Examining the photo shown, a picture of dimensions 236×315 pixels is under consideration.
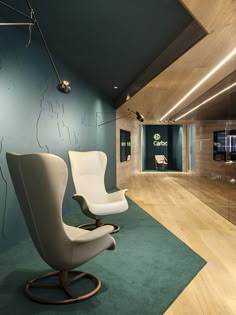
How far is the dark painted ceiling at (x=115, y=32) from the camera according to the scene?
3.16 m

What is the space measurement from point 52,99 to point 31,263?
8.50 feet

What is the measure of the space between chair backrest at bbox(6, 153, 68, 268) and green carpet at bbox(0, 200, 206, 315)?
0.43 metres

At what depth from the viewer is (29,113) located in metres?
3.86

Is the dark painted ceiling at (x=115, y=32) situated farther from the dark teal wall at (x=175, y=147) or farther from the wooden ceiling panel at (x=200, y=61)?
the dark teal wall at (x=175, y=147)

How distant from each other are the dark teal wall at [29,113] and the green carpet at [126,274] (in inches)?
25.3

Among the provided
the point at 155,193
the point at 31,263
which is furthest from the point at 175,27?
the point at 155,193

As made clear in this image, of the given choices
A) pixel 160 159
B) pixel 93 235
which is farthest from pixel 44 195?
pixel 160 159

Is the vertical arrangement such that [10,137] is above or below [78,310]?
above

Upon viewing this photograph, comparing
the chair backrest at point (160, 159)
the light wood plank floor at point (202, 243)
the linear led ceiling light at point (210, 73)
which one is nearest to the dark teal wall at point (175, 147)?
the chair backrest at point (160, 159)

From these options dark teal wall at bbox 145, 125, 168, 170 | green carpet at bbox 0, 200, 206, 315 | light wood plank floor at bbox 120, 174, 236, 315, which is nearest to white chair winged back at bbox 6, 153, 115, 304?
green carpet at bbox 0, 200, 206, 315

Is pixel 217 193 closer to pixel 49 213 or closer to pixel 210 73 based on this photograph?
pixel 210 73

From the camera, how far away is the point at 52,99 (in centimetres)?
456

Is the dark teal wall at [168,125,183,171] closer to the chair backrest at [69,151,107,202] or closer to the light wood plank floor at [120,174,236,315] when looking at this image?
the light wood plank floor at [120,174,236,315]

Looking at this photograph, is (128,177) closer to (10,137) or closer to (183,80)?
(183,80)
